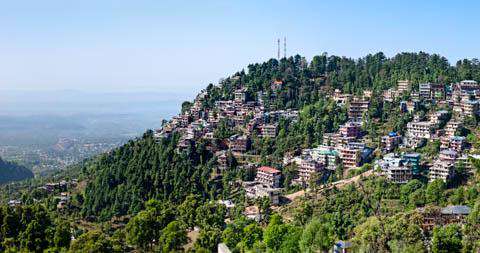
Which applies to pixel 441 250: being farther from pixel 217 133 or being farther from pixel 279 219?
pixel 217 133

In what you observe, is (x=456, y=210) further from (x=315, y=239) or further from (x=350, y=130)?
(x=350, y=130)

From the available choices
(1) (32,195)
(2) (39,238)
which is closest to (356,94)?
(1) (32,195)

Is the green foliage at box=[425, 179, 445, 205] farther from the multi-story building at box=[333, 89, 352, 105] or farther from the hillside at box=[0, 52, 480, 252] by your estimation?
the multi-story building at box=[333, 89, 352, 105]

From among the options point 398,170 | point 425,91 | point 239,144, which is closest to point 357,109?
point 425,91

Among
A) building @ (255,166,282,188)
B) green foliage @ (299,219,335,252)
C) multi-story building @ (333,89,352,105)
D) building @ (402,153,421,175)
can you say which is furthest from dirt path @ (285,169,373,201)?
multi-story building @ (333,89,352,105)

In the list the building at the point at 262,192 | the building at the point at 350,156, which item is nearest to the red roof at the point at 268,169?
the building at the point at 262,192

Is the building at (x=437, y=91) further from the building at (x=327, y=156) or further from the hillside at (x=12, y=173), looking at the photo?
the hillside at (x=12, y=173)
